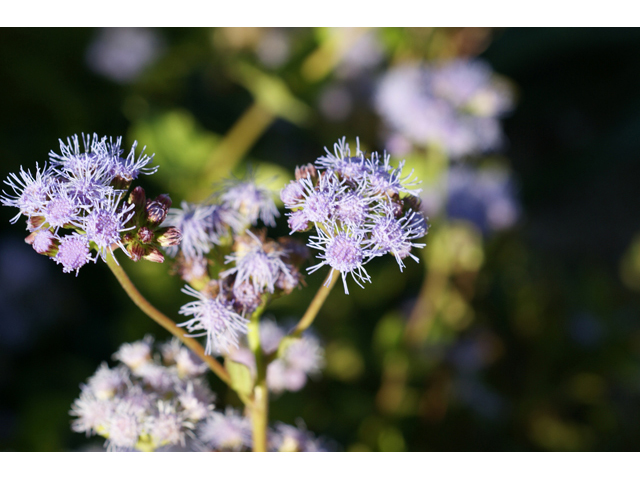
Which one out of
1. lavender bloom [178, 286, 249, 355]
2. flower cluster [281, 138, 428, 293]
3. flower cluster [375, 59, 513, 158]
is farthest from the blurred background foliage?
flower cluster [281, 138, 428, 293]

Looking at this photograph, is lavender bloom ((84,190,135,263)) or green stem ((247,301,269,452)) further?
green stem ((247,301,269,452))

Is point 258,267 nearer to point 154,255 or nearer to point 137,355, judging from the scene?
point 154,255

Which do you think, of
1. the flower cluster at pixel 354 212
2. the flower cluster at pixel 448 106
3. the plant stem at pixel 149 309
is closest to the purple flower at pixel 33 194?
the plant stem at pixel 149 309

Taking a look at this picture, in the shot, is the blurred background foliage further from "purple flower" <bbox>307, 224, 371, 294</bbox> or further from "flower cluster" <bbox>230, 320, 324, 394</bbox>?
"purple flower" <bbox>307, 224, 371, 294</bbox>

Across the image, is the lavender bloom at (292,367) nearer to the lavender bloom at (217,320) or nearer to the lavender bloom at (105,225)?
the lavender bloom at (217,320)
